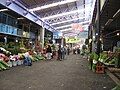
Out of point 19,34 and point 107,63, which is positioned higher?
point 19,34

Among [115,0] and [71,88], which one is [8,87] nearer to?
[71,88]

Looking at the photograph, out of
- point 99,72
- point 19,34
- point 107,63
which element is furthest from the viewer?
point 19,34

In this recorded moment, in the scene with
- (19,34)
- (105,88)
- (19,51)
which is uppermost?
(19,34)

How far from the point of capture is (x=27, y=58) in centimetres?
2052

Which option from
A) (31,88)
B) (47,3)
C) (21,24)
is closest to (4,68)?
(31,88)

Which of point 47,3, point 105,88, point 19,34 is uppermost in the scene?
point 47,3

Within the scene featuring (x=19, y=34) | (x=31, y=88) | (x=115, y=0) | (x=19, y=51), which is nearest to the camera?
(x=31, y=88)

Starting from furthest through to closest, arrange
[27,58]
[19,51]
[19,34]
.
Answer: [19,34] → [19,51] → [27,58]

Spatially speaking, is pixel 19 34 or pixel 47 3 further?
pixel 19 34

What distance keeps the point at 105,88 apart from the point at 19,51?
1381 centimetres

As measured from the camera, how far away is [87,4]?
3384cm

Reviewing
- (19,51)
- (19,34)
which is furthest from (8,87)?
(19,34)

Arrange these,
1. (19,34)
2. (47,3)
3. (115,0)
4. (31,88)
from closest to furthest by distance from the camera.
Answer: (31,88) → (115,0) → (47,3) → (19,34)

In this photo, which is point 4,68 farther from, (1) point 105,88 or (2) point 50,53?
(2) point 50,53
